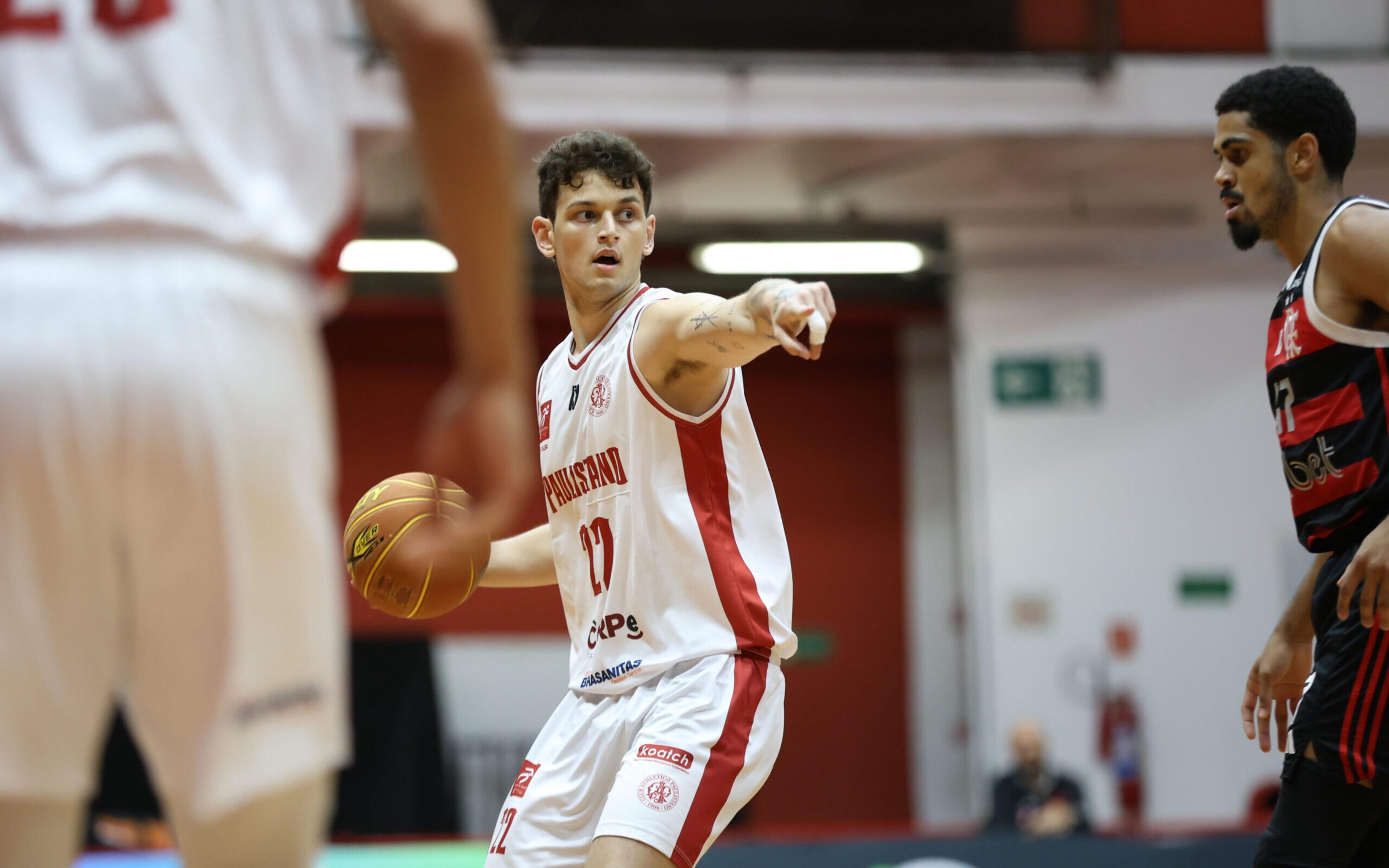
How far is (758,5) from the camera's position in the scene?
9.57 metres

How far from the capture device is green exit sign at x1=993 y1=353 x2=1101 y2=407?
11234mm

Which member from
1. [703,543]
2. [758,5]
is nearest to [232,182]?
[703,543]

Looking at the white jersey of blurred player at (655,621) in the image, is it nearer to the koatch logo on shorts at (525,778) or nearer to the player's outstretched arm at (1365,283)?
the koatch logo on shorts at (525,778)

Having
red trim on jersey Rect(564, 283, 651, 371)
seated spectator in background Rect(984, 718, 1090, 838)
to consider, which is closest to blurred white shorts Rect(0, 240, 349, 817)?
red trim on jersey Rect(564, 283, 651, 371)

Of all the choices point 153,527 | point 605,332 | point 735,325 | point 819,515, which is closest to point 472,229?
point 153,527

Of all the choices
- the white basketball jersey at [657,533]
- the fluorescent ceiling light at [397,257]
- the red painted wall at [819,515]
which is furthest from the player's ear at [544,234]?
the red painted wall at [819,515]

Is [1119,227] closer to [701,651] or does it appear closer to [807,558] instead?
[807,558]

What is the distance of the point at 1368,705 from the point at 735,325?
1.63 meters

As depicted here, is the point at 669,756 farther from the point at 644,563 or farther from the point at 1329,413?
the point at 1329,413

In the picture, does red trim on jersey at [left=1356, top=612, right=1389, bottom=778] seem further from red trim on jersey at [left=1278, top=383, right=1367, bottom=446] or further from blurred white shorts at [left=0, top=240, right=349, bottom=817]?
blurred white shorts at [left=0, top=240, right=349, bottom=817]

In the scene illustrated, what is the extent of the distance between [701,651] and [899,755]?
974cm

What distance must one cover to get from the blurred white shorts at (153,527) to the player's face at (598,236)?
7.18ft

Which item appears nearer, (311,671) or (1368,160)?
(311,671)

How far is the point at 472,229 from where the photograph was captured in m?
1.63
